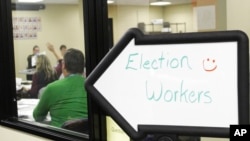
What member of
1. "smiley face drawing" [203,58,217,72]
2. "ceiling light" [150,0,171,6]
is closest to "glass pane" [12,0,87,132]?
"ceiling light" [150,0,171,6]

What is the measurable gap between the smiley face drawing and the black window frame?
112cm

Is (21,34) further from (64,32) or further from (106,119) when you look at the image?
(106,119)

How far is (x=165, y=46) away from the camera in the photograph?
0.83m

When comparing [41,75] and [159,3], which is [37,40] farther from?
[159,3]

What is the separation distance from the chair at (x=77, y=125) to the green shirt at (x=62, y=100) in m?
0.06

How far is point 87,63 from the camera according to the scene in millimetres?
1979

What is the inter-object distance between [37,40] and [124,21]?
1.45 m

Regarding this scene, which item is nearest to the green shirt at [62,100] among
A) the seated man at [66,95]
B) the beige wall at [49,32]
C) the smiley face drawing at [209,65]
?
the seated man at [66,95]

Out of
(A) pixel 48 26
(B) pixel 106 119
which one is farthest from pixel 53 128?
(A) pixel 48 26

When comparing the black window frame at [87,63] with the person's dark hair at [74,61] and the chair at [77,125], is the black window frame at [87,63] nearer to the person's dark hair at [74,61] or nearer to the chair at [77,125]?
the chair at [77,125]

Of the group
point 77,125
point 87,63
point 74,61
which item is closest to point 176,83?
point 87,63

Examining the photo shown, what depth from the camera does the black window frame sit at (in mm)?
1891

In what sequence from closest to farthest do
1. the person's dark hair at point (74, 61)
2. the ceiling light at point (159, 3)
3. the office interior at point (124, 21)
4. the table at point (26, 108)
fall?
the office interior at point (124, 21) < the ceiling light at point (159, 3) < the person's dark hair at point (74, 61) < the table at point (26, 108)

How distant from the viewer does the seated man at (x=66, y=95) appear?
2355 millimetres
